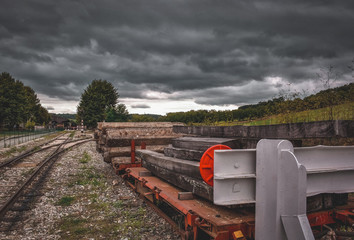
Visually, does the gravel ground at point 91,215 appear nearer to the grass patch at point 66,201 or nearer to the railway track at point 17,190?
the grass patch at point 66,201

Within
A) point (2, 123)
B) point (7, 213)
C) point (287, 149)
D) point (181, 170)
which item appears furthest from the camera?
point (2, 123)

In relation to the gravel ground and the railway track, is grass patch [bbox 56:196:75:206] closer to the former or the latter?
the gravel ground

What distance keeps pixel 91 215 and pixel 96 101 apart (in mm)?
54381

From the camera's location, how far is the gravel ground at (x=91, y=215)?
4.08 m

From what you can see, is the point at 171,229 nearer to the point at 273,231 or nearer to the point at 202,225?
the point at 202,225

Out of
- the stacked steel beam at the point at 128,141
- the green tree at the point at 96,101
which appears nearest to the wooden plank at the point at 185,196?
the stacked steel beam at the point at 128,141

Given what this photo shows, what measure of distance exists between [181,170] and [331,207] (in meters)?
1.95

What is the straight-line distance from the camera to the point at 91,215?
4965 mm

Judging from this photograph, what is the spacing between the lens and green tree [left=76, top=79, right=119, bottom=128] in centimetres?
5519

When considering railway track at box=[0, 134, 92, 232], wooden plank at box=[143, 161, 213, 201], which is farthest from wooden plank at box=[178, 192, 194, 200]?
railway track at box=[0, 134, 92, 232]

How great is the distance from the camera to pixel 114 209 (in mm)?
5227

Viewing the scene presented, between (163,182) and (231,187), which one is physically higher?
(231,187)

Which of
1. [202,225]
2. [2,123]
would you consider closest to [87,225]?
[202,225]

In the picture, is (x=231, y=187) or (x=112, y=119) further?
(x=112, y=119)
